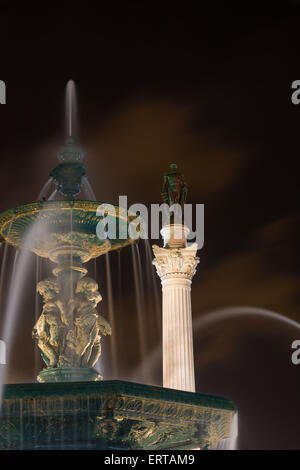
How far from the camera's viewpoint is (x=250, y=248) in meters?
56.5

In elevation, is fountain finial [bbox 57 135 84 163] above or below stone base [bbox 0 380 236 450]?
above

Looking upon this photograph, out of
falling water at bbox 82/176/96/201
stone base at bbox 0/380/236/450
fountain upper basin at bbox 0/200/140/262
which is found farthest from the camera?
falling water at bbox 82/176/96/201

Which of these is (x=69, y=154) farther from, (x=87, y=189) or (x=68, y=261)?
(x=87, y=189)

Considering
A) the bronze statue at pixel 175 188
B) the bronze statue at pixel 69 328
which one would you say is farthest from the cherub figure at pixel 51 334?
the bronze statue at pixel 175 188

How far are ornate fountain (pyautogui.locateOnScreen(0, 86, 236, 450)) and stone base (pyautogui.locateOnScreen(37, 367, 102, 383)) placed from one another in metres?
0.02

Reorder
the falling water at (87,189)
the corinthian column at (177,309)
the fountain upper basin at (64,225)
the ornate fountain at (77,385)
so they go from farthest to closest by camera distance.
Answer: the corinthian column at (177,309) → the falling water at (87,189) → the fountain upper basin at (64,225) → the ornate fountain at (77,385)

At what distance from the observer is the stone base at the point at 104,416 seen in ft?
58.4

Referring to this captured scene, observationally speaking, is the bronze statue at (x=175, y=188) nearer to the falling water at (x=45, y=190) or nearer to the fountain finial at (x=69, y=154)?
the falling water at (x=45, y=190)

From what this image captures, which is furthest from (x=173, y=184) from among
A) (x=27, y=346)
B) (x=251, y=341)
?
(x=251, y=341)

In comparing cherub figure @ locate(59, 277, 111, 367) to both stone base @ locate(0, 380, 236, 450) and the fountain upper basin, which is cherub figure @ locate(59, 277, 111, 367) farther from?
stone base @ locate(0, 380, 236, 450)

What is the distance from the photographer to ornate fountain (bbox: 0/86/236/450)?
1792 centimetres

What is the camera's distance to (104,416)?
18109mm

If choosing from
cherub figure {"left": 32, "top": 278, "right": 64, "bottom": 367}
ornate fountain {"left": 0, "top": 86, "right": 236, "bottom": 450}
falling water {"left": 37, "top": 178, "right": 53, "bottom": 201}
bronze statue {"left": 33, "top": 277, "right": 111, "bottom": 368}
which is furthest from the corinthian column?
cherub figure {"left": 32, "top": 278, "right": 64, "bottom": 367}

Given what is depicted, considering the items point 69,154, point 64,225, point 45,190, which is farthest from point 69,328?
point 45,190
